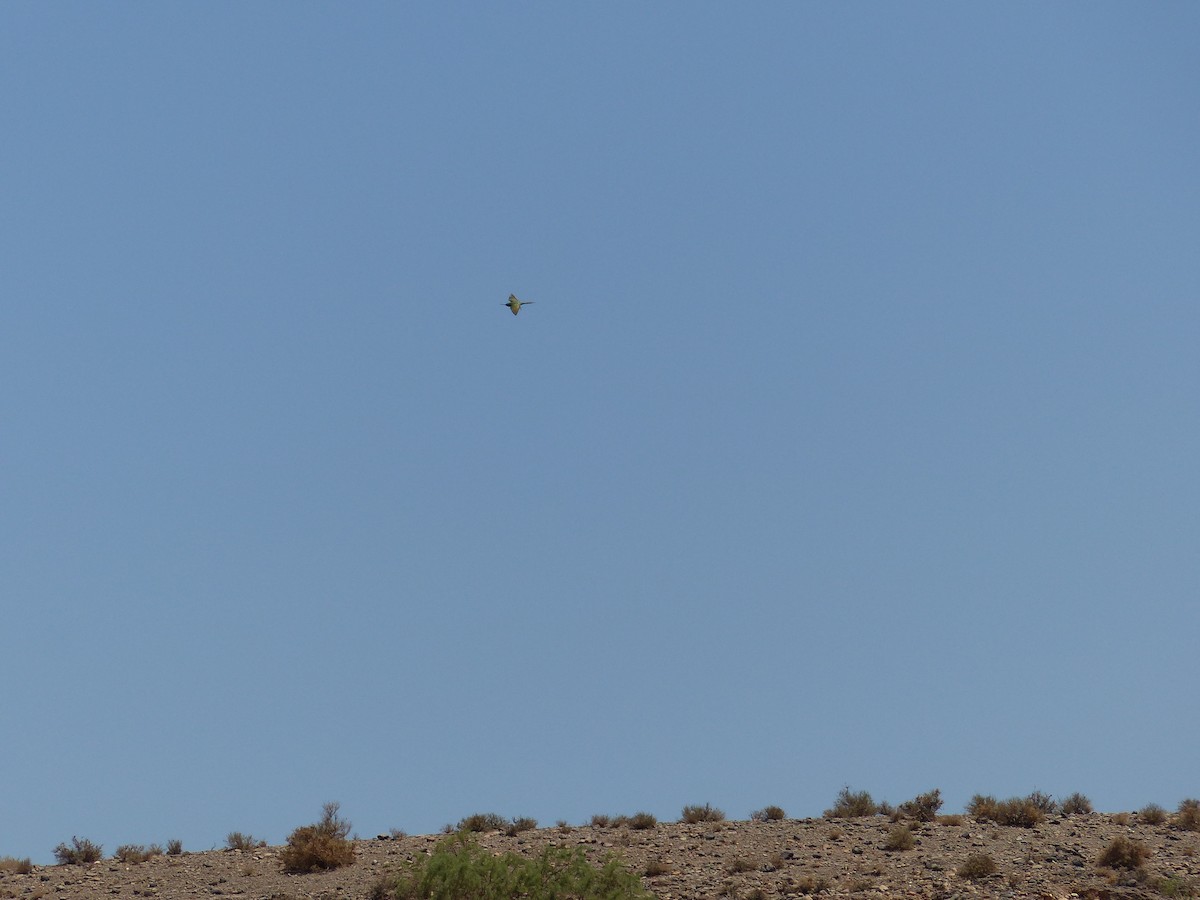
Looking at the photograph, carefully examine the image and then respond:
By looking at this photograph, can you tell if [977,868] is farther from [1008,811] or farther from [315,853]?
[315,853]

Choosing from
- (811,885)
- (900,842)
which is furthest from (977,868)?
(811,885)

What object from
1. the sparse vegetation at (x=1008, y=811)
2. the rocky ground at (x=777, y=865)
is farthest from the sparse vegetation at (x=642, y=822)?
the sparse vegetation at (x=1008, y=811)

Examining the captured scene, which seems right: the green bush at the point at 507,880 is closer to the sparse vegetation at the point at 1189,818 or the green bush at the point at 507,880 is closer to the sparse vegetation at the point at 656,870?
the sparse vegetation at the point at 656,870

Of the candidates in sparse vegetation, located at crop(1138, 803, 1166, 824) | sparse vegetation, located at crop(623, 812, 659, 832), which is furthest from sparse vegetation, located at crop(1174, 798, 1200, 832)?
sparse vegetation, located at crop(623, 812, 659, 832)

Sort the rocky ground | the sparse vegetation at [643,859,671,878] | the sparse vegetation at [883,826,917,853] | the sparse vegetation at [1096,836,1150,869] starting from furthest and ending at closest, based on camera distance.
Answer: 1. the sparse vegetation at [883,826,917,853]
2. the sparse vegetation at [643,859,671,878]
3. the sparse vegetation at [1096,836,1150,869]
4. the rocky ground

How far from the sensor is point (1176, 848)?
31.9 m

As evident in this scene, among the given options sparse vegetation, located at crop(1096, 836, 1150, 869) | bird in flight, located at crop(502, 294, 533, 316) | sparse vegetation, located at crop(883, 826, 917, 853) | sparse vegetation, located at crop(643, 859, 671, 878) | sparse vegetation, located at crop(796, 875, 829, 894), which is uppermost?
bird in flight, located at crop(502, 294, 533, 316)

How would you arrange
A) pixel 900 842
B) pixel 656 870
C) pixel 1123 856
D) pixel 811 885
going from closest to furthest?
pixel 811 885, pixel 1123 856, pixel 656 870, pixel 900 842

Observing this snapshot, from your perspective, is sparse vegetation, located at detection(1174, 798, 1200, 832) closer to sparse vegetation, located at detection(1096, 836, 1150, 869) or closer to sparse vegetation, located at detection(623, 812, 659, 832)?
sparse vegetation, located at detection(1096, 836, 1150, 869)

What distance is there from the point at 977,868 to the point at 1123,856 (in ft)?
12.1

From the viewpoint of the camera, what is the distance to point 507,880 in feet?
97.8

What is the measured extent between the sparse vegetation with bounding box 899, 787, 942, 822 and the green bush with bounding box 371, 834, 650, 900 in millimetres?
9609

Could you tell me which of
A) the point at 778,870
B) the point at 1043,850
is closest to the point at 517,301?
the point at 778,870

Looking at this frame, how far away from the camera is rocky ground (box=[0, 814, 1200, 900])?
2912 cm
